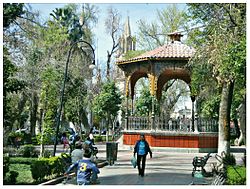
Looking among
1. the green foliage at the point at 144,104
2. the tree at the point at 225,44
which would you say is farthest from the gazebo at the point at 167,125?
the green foliage at the point at 144,104

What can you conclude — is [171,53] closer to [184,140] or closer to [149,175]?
[184,140]

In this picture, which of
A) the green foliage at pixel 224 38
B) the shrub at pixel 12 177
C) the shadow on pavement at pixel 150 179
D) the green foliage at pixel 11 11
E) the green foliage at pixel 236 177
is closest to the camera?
the green foliage at pixel 236 177

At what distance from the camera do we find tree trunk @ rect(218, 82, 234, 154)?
16594 millimetres

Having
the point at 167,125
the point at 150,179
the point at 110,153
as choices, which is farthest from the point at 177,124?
the point at 150,179

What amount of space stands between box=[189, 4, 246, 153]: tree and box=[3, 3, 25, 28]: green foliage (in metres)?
6.46

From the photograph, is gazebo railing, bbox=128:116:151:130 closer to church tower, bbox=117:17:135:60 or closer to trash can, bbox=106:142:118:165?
trash can, bbox=106:142:118:165

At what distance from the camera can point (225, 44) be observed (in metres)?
13.8

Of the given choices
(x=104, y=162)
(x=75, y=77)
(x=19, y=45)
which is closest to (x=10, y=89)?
(x=19, y=45)

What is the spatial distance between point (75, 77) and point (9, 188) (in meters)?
22.2

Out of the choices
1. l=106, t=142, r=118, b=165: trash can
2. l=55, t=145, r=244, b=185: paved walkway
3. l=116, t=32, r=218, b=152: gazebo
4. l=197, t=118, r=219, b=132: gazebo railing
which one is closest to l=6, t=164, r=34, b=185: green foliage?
l=55, t=145, r=244, b=185: paved walkway

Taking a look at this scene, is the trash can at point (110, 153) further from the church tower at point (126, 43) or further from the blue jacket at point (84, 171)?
the church tower at point (126, 43)

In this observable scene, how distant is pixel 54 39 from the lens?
117 feet

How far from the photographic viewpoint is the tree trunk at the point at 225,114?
16.6 metres

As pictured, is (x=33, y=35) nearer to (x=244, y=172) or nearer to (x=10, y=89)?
(x=10, y=89)
